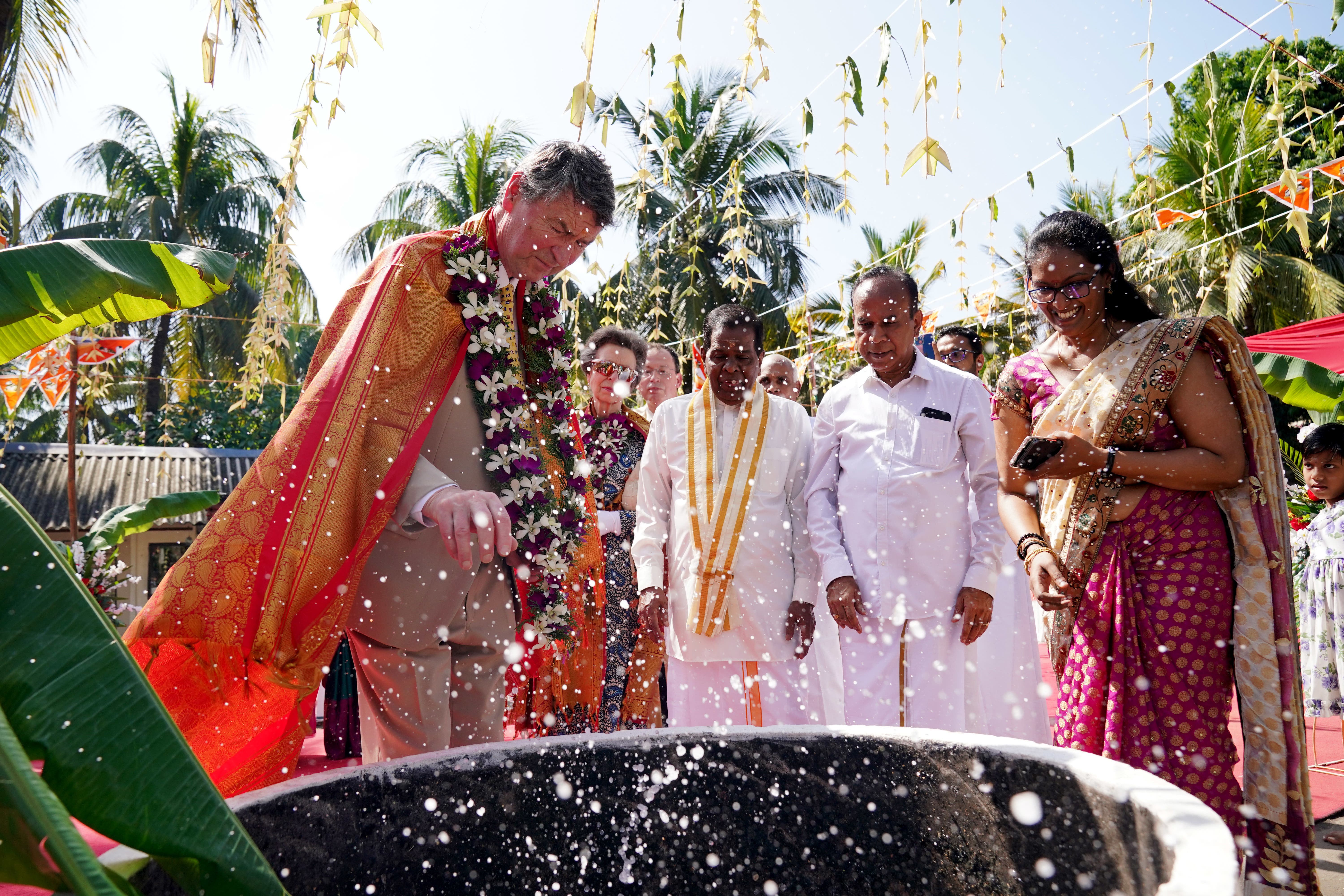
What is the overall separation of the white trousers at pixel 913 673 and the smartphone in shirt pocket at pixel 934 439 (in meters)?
0.54

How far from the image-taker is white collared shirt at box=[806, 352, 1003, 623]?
3059 mm

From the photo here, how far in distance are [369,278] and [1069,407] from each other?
184 cm

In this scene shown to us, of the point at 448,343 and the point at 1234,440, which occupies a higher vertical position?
the point at 448,343

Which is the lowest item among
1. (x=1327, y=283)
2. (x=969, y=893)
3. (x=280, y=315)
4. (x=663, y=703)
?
(x=663, y=703)

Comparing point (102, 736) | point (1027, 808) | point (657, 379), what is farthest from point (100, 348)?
point (1027, 808)

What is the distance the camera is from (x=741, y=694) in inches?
140

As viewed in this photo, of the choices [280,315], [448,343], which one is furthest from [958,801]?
[280,315]

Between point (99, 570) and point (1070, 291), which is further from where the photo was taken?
point (99, 570)

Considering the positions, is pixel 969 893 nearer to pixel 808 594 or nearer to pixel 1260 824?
pixel 1260 824

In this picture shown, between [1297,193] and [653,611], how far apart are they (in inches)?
110

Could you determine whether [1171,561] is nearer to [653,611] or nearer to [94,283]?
[653,611]

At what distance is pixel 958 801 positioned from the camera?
1198mm

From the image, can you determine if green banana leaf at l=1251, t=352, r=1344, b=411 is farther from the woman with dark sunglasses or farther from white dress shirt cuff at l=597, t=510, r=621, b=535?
white dress shirt cuff at l=597, t=510, r=621, b=535

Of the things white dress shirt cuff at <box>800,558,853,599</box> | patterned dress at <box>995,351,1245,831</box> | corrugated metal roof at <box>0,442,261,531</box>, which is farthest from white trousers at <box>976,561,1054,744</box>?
corrugated metal roof at <box>0,442,261,531</box>
